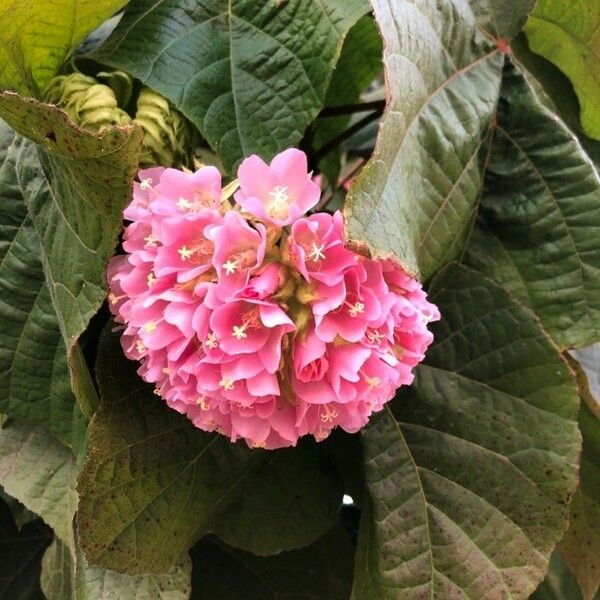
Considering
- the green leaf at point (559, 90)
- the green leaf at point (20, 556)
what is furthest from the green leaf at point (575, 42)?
the green leaf at point (20, 556)

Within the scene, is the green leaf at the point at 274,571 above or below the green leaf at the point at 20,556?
above

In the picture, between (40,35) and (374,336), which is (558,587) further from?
(40,35)

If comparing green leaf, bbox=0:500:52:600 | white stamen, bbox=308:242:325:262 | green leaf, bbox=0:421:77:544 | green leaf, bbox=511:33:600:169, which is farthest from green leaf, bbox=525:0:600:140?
green leaf, bbox=0:500:52:600

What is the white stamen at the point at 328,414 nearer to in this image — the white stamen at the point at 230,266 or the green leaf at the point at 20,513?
the white stamen at the point at 230,266

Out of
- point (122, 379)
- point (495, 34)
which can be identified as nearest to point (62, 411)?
point (122, 379)

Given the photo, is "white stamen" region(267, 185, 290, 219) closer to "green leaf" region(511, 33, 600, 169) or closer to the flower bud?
the flower bud

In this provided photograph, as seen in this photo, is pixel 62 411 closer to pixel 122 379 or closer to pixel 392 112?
pixel 122 379

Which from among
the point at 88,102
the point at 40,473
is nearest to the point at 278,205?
the point at 88,102
